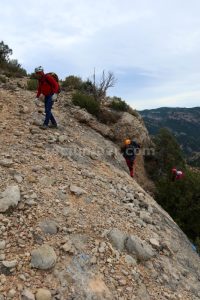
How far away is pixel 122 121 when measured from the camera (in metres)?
16.9

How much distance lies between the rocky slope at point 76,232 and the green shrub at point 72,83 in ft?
24.2

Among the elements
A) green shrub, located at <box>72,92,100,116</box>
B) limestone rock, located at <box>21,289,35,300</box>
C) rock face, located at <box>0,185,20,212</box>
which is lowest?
limestone rock, located at <box>21,289,35,300</box>

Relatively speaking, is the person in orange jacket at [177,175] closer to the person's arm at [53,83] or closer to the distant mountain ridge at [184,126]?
the person's arm at [53,83]

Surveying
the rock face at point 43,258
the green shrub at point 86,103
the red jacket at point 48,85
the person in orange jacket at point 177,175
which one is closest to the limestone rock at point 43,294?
the rock face at point 43,258

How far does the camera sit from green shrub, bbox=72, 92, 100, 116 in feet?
53.1

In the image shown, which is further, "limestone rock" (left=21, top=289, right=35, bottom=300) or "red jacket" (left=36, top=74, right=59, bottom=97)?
"red jacket" (left=36, top=74, right=59, bottom=97)

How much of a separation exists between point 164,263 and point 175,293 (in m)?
0.83

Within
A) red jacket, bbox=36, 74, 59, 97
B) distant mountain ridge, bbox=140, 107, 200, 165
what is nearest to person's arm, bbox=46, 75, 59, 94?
red jacket, bbox=36, 74, 59, 97

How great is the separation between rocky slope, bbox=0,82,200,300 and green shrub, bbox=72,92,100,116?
4.44 m

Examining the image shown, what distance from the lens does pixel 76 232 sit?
299 inches

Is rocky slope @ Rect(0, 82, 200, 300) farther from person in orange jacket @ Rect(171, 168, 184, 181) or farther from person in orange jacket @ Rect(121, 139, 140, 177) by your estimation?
person in orange jacket @ Rect(171, 168, 184, 181)

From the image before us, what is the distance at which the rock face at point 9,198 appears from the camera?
24.5 feet

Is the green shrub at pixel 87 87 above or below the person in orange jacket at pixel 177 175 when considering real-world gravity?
above

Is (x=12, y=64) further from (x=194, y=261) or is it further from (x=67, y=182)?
(x=194, y=261)
